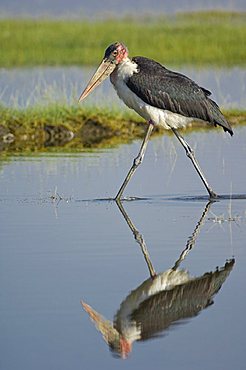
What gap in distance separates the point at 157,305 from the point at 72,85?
11.9 meters

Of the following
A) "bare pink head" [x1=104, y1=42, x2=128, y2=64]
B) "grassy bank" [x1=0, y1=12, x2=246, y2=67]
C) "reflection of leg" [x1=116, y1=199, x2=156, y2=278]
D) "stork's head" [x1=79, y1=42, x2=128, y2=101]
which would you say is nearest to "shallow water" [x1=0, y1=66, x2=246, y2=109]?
"grassy bank" [x1=0, y1=12, x2=246, y2=67]

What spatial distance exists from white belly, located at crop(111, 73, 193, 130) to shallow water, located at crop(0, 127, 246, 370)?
2.05ft

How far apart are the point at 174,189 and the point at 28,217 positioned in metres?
1.85

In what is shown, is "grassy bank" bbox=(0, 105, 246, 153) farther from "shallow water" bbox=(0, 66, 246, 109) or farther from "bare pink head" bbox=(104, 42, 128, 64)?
"bare pink head" bbox=(104, 42, 128, 64)

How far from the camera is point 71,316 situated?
6.98 m

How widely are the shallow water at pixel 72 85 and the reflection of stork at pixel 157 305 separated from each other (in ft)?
29.8

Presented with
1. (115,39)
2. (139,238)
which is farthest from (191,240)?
(115,39)

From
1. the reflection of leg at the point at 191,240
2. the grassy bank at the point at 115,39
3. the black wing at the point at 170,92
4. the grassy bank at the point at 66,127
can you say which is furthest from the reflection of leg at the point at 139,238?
the grassy bank at the point at 115,39

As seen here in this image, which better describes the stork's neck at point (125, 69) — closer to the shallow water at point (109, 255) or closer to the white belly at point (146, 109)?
the white belly at point (146, 109)

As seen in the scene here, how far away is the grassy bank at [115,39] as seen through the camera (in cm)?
2728

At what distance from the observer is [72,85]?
61.9 feet

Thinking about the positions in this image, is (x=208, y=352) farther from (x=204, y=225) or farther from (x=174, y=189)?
(x=174, y=189)

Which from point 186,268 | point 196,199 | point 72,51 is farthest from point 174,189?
point 72,51

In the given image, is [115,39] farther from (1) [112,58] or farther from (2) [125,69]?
(2) [125,69]
